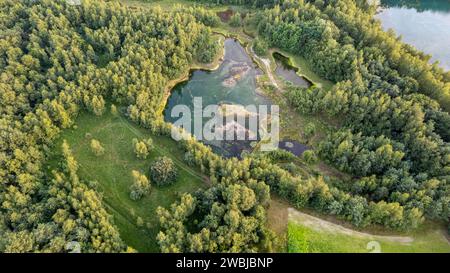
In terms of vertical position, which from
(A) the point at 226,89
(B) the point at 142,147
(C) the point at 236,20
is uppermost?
(C) the point at 236,20

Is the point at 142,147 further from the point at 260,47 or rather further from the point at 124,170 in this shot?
the point at 260,47

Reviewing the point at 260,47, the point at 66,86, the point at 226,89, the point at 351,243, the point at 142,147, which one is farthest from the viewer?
the point at 260,47

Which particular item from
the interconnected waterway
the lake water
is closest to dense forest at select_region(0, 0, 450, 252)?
the interconnected waterway

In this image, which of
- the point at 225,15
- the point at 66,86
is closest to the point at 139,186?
the point at 66,86

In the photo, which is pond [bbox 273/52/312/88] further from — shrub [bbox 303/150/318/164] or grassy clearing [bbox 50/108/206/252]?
grassy clearing [bbox 50/108/206/252]
